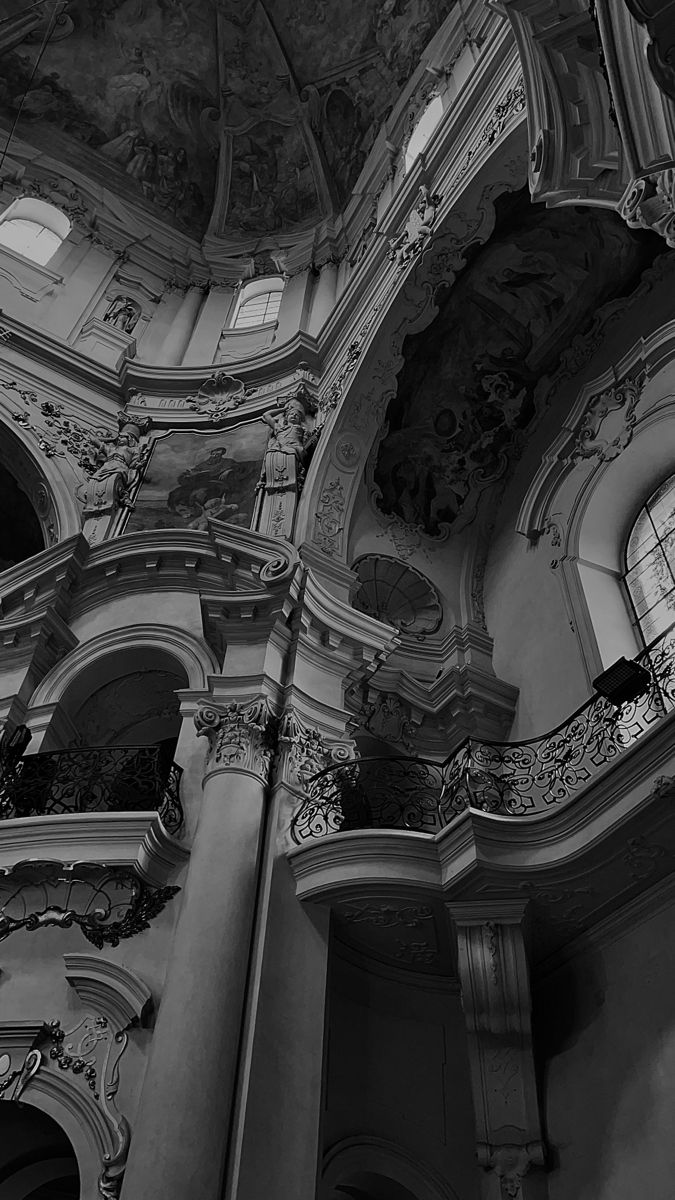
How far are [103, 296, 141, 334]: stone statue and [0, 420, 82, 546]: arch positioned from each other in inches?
135

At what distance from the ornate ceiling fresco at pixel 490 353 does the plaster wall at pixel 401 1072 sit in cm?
587

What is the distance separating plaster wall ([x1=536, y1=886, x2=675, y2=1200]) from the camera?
20.2 feet

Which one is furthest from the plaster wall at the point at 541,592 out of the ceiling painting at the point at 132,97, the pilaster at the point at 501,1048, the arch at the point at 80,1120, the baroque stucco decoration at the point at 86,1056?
the ceiling painting at the point at 132,97

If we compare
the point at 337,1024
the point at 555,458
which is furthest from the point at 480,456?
the point at 337,1024

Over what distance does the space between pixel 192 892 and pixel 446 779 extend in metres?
2.46

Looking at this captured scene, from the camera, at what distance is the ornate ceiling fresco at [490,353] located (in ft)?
35.1

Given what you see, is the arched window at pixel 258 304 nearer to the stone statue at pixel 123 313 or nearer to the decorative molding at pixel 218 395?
the stone statue at pixel 123 313

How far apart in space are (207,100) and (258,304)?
16.0 ft

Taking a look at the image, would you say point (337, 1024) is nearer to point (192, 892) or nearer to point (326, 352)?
point (192, 892)

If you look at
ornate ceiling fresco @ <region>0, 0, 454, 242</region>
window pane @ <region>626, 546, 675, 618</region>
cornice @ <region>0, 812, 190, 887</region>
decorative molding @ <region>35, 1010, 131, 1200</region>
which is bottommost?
decorative molding @ <region>35, 1010, 131, 1200</region>

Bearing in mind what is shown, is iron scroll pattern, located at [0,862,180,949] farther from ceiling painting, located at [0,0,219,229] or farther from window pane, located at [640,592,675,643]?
ceiling painting, located at [0,0,219,229]

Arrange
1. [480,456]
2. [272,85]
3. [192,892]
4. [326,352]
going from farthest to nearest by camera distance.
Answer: [272,85], [326,352], [480,456], [192,892]

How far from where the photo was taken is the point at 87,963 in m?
7.11

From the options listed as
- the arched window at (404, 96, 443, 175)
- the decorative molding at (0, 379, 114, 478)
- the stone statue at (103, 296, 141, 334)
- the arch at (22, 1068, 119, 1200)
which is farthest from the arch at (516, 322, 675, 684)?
the stone statue at (103, 296, 141, 334)
